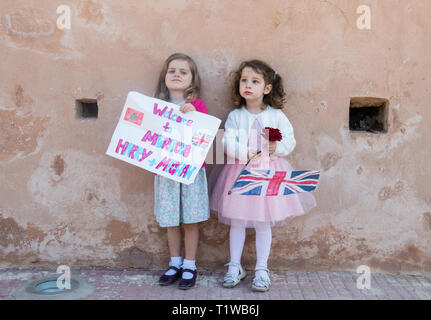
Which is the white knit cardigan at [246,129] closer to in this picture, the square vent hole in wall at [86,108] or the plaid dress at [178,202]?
the plaid dress at [178,202]

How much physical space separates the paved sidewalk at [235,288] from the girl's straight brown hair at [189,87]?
50.3 inches

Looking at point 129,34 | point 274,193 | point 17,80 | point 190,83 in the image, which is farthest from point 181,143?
point 17,80

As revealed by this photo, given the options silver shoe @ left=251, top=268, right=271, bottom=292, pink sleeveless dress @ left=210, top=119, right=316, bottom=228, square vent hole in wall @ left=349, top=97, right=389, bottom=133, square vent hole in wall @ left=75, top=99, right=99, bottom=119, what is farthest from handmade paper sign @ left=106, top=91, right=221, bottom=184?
square vent hole in wall @ left=349, top=97, right=389, bottom=133

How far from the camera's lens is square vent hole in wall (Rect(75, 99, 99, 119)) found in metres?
3.23

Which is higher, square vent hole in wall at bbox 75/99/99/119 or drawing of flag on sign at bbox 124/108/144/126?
square vent hole in wall at bbox 75/99/99/119

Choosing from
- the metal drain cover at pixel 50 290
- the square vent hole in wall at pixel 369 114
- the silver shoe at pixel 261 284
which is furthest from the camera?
the square vent hole in wall at pixel 369 114

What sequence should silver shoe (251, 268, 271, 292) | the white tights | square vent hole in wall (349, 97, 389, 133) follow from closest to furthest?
silver shoe (251, 268, 271, 292) < the white tights < square vent hole in wall (349, 97, 389, 133)

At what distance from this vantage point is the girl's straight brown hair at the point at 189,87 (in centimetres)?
301

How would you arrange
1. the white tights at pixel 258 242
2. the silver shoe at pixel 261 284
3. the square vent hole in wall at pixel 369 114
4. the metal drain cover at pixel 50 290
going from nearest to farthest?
the metal drain cover at pixel 50 290, the silver shoe at pixel 261 284, the white tights at pixel 258 242, the square vent hole in wall at pixel 369 114

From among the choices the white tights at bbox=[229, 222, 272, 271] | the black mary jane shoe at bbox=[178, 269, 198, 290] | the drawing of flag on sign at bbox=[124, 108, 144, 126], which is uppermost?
the drawing of flag on sign at bbox=[124, 108, 144, 126]

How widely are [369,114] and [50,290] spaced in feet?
8.57

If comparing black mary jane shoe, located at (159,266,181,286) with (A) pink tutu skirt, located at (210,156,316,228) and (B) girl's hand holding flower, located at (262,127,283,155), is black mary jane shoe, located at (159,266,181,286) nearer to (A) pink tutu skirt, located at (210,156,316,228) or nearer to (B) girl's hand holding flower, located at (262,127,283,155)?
(A) pink tutu skirt, located at (210,156,316,228)

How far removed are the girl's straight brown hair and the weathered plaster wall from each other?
102 mm

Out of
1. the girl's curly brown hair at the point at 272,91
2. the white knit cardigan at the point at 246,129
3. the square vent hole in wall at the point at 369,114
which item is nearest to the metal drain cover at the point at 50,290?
the white knit cardigan at the point at 246,129
